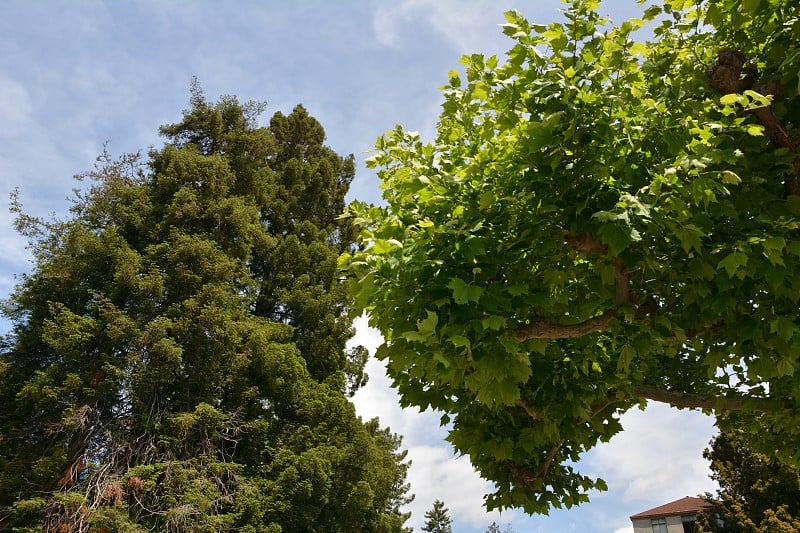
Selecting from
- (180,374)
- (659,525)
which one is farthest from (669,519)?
(180,374)

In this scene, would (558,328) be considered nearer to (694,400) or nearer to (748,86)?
(748,86)

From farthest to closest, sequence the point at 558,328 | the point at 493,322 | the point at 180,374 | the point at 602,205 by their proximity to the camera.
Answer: the point at 180,374 → the point at 558,328 → the point at 602,205 → the point at 493,322

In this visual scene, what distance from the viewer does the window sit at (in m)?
32.3

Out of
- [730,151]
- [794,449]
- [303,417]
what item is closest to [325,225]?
[303,417]

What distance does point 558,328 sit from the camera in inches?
188

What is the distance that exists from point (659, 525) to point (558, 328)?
33.9 m

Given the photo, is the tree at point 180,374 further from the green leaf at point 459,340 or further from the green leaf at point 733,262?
the green leaf at point 733,262

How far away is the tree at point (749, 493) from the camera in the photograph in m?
18.1

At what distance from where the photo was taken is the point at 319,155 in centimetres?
2703

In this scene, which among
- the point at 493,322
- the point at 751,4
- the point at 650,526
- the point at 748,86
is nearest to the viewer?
the point at 751,4

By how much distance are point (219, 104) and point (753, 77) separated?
22.3 meters

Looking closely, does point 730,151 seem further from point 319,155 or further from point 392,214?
point 319,155

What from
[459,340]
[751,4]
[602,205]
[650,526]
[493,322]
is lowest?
[459,340]

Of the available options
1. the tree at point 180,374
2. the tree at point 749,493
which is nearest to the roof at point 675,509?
the tree at point 749,493
